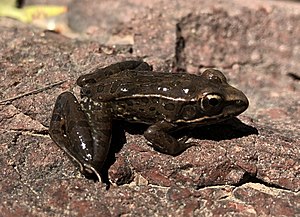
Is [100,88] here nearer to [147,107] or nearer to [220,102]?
[147,107]

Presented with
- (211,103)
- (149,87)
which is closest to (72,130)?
(149,87)

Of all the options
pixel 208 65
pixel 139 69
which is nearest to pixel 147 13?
pixel 208 65

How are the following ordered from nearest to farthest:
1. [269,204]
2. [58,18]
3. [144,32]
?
[269,204] < [144,32] < [58,18]

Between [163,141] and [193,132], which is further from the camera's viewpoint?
[193,132]

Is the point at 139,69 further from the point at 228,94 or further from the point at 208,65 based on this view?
the point at 208,65

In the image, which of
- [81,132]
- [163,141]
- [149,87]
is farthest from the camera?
[149,87]

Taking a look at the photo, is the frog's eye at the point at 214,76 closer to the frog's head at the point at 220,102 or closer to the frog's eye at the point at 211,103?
the frog's head at the point at 220,102
